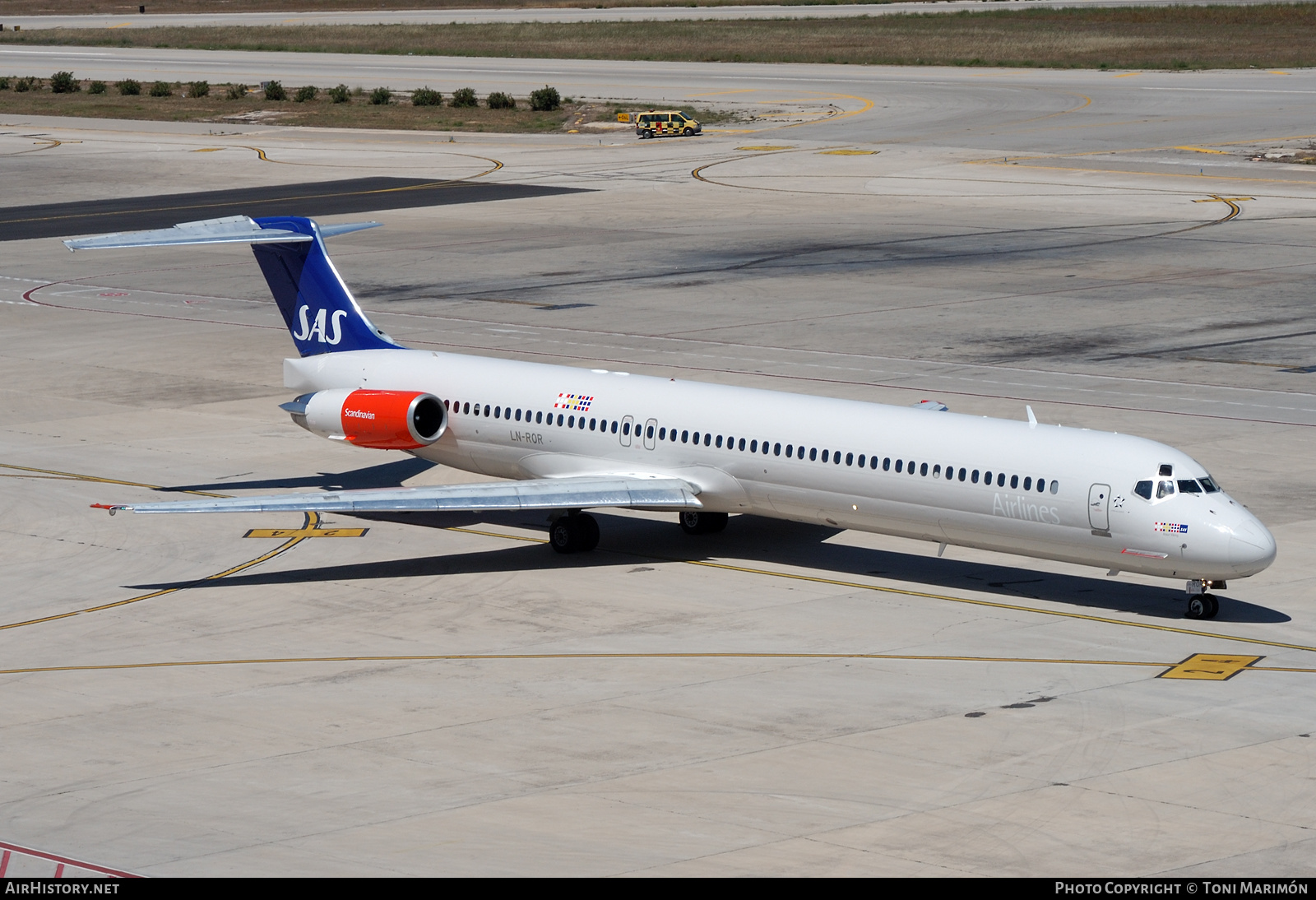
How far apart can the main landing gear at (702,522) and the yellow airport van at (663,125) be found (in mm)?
71633

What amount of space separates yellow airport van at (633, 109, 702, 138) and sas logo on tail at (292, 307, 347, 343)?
67482mm

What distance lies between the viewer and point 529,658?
85.5 feet

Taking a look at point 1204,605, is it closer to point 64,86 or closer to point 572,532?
point 572,532

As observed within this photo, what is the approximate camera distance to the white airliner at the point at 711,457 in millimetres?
27094

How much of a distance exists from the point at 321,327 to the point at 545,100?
78.9 m

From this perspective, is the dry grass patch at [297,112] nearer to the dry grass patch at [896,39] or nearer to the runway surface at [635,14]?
the dry grass patch at [896,39]

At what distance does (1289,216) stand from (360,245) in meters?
36.2

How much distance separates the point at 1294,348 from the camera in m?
48.2

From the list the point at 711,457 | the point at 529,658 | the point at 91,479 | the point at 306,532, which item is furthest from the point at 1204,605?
the point at 91,479

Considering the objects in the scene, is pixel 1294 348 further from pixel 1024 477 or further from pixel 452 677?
pixel 452 677

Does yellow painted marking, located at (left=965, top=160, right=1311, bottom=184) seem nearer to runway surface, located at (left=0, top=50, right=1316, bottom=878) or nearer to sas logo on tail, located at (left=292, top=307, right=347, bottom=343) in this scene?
runway surface, located at (left=0, top=50, right=1316, bottom=878)

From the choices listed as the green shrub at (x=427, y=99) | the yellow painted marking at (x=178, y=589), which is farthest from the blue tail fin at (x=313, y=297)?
the green shrub at (x=427, y=99)

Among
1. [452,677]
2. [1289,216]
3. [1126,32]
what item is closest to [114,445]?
[452,677]

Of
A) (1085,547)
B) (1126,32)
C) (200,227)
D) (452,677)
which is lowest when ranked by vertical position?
(452,677)
